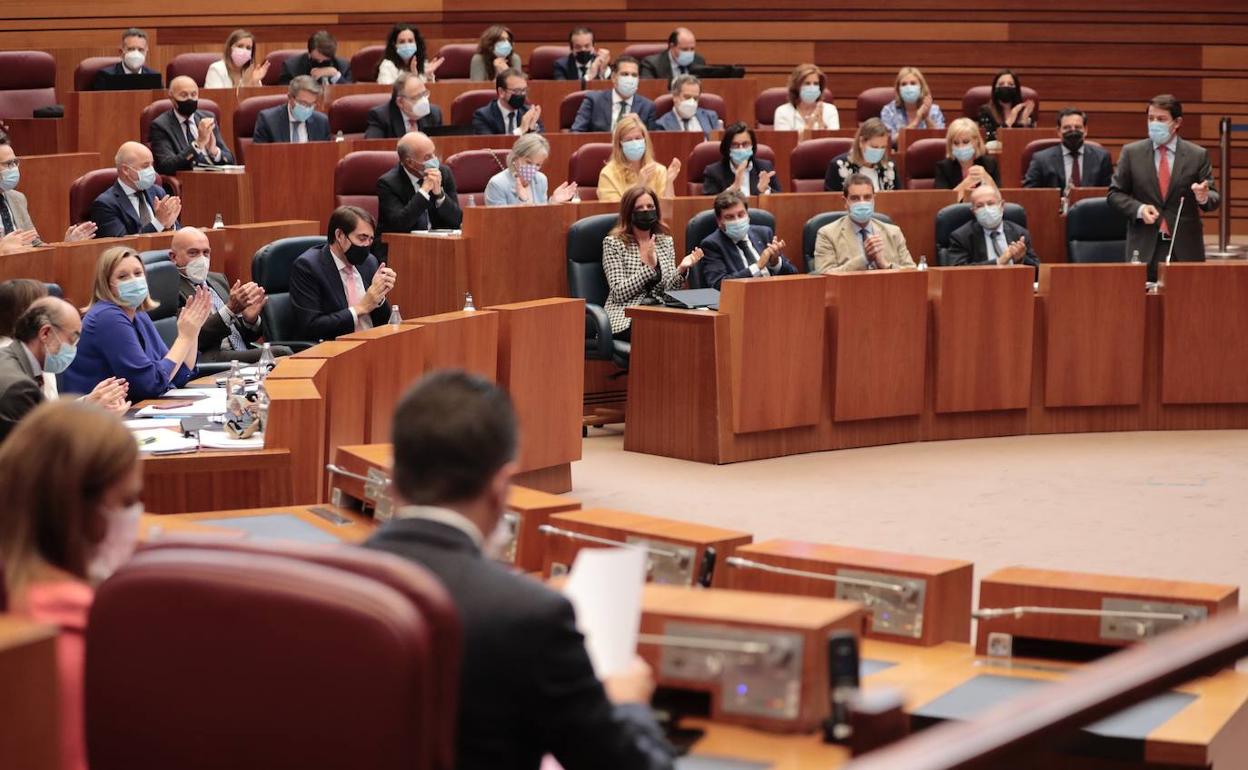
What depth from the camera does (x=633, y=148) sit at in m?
7.92

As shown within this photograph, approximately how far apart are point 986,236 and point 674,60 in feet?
13.6

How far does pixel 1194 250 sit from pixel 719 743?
6.32 meters

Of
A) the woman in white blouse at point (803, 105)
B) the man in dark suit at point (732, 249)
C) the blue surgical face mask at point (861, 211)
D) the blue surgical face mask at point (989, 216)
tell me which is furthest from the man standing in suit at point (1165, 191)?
the woman in white blouse at point (803, 105)

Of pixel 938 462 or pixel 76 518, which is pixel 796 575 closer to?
pixel 76 518

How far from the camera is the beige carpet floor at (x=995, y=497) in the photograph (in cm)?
536

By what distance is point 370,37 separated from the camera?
44.4 feet

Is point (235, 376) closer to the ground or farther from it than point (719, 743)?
farther from it

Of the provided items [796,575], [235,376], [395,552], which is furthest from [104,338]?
[395,552]

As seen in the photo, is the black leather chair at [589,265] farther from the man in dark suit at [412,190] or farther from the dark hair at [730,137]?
the dark hair at [730,137]

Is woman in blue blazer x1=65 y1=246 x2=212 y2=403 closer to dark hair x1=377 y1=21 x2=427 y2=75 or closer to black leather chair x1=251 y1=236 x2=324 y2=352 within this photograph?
black leather chair x1=251 y1=236 x2=324 y2=352

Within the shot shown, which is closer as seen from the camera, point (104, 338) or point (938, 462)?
point (104, 338)

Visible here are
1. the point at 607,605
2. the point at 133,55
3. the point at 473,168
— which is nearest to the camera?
the point at 607,605

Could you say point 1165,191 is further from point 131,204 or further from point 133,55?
Result: point 133,55

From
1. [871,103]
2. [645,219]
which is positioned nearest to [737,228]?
[645,219]
